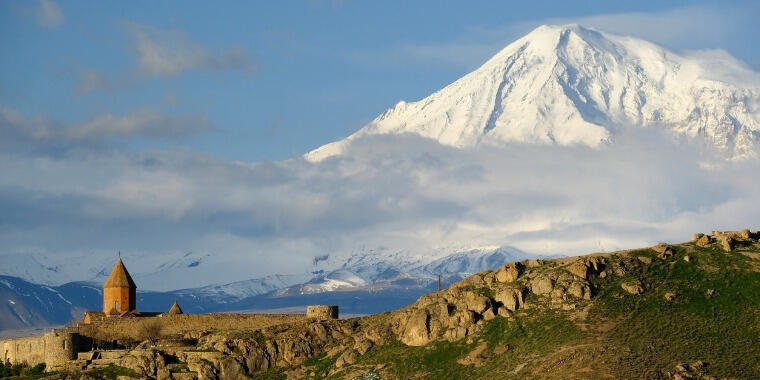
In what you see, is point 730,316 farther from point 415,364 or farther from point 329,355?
point 329,355

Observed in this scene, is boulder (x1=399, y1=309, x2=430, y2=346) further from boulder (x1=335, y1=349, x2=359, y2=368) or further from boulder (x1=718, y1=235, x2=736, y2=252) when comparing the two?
boulder (x1=718, y1=235, x2=736, y2=252)

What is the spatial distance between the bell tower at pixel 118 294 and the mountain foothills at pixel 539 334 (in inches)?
866

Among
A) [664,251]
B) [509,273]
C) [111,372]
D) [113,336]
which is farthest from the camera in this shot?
[113,336]

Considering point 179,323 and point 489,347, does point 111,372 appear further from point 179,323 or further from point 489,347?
point 489,347

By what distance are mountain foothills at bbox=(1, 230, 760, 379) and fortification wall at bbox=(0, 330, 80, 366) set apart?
5.43 feet

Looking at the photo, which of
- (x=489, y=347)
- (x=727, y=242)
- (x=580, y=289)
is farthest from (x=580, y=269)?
(x=727, y=242)

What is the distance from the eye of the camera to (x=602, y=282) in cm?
12625

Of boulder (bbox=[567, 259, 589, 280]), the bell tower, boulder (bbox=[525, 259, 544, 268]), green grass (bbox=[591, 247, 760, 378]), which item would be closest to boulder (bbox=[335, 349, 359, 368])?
boulder (bbox=[525, 259, 544, 268])

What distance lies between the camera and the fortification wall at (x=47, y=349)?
5541 inches

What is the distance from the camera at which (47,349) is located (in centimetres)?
14188

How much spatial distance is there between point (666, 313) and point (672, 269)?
23.1ft

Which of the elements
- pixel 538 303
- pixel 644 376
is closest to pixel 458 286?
pixel 538 303

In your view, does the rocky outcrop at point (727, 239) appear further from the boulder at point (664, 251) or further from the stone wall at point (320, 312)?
the stone wall at point (320, 312)

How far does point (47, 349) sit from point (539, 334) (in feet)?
150
